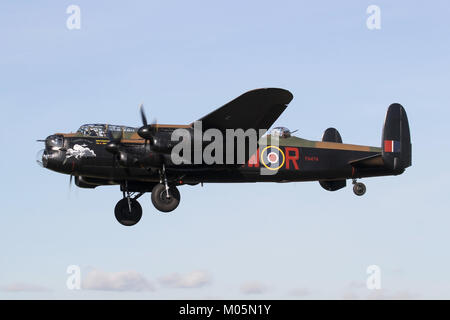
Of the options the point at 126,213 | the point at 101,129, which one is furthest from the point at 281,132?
the point at 101,129

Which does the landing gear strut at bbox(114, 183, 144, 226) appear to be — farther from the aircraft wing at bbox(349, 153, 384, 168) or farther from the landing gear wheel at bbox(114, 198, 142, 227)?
the aircraft wing at bbox(349, 153, 384, 168)

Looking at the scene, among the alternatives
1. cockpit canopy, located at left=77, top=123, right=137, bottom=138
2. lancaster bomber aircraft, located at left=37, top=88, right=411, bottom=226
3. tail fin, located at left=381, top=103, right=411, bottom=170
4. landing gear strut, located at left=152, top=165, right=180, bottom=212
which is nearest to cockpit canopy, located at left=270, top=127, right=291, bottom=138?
lancaster bomber aircraft, located at left=37, top=88, right=411, bottom=226

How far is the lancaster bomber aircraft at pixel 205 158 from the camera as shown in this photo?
19.7 meters

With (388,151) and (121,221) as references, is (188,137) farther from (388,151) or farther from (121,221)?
(388,151)

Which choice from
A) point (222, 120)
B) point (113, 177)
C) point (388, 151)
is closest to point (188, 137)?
point (222, 120)

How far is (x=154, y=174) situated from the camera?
20.9 meters

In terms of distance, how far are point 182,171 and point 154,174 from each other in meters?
0.79

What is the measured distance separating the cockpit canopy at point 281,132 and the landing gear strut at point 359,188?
293cm

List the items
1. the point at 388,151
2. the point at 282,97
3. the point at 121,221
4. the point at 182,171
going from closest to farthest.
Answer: the point at 282,97 < the point at 182,171 < the point at 121,221 < the point at 388,151

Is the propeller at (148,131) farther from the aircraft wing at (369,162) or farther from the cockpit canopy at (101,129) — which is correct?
the aircraft wing at (369,162)

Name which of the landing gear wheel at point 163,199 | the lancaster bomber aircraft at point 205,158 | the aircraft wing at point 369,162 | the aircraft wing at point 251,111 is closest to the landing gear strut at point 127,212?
the lancaster bomber aircraft at point 205,158

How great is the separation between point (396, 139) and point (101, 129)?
30.8ft

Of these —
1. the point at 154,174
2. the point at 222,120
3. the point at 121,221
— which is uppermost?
the point at 222,120

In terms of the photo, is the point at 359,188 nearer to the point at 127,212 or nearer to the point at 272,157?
the point at 272,157
